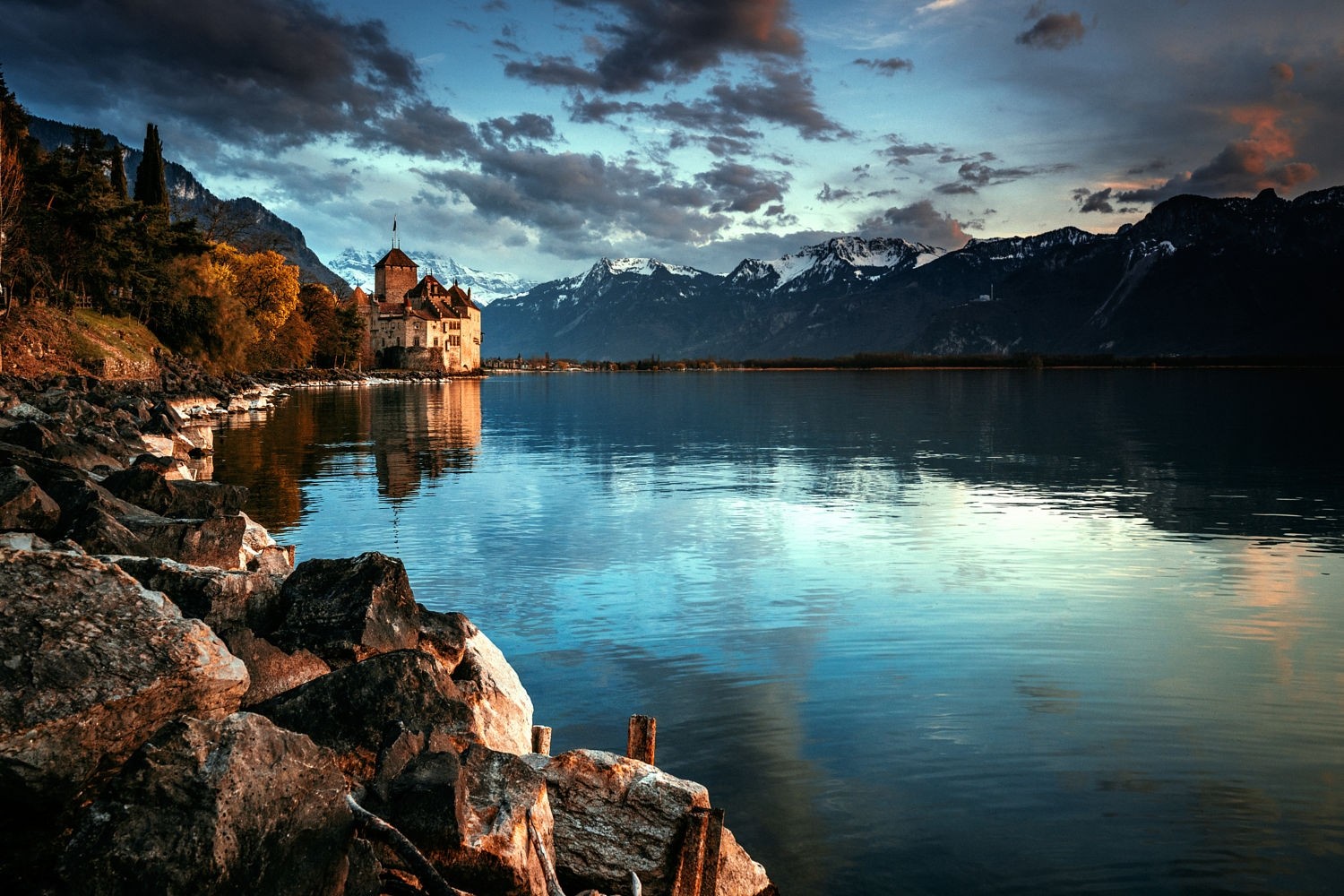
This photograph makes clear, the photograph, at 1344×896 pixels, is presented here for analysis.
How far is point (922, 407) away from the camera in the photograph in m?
83.1

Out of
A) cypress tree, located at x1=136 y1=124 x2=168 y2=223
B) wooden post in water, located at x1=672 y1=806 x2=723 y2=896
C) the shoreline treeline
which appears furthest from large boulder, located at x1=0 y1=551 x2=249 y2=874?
cypress tree, located at x1=136 y1=124 x2=168 y2=223

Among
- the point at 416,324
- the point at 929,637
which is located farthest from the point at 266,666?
the point at 416,324

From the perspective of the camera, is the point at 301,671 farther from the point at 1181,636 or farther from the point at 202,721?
the point at 1181,636

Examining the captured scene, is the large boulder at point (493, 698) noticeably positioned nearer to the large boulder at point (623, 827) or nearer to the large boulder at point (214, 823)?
the large boulder at point (623, 827)

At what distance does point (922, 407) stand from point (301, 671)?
78174 mm

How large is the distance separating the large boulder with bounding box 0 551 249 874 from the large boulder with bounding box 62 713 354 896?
1.87ft

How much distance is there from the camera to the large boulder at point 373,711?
7570mm

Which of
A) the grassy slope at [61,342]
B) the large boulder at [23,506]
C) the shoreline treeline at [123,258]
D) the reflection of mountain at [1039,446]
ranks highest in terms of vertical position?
the shoreline treeline at [123,258]

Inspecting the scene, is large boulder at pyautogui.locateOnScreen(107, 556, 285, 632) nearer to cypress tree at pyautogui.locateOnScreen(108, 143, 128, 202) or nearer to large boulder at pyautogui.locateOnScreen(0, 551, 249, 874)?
large boulder at pyautogui.locateOnScreen(0, 551, 249, 874)

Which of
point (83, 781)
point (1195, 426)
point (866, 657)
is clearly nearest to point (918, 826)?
point (866, 657)

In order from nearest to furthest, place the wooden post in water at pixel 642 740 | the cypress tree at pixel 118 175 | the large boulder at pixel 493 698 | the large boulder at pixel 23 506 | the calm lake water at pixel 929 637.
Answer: the wooden post in water at pixel 642 740
the large boulder at pixel 493 698
the calm lake water at pixel 929 637
the large boulder at pixel 23 506
the cypress tree at pixel 118 175

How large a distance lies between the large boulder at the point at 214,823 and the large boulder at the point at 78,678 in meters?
0.57

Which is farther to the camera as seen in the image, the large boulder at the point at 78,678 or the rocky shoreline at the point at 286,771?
the large boulder at the point at 78,678

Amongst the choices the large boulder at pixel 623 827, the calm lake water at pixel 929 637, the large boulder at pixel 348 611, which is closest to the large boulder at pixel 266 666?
the large boulder at pixel 348 611
